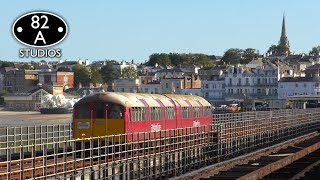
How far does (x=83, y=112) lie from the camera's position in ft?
109

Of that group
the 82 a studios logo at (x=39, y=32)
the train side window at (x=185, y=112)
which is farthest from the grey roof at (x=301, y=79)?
the 82 a studios logo at (x=39, y=32)

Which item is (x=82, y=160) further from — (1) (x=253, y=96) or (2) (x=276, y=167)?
(1) (x=253, y=96)

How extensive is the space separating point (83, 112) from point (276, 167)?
343 inches

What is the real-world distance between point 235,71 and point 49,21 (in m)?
153

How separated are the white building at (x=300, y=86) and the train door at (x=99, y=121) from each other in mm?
134834

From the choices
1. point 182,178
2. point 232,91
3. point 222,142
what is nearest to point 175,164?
point 182,178

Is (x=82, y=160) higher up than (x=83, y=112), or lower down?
lower down

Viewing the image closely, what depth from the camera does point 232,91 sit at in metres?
A: 180

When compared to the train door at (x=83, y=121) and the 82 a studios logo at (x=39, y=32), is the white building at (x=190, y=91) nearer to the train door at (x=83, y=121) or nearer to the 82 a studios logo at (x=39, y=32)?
the train door at (x=83, y=121)

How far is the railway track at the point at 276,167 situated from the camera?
26270mm

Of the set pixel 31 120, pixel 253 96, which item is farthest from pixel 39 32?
pixel 253 96

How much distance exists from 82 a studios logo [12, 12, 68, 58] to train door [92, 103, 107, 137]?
16.4 feet

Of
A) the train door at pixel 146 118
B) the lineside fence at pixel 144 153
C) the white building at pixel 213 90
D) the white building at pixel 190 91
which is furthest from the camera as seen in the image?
the white building at pixel 190 91

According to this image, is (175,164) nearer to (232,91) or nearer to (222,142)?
(222,142)
